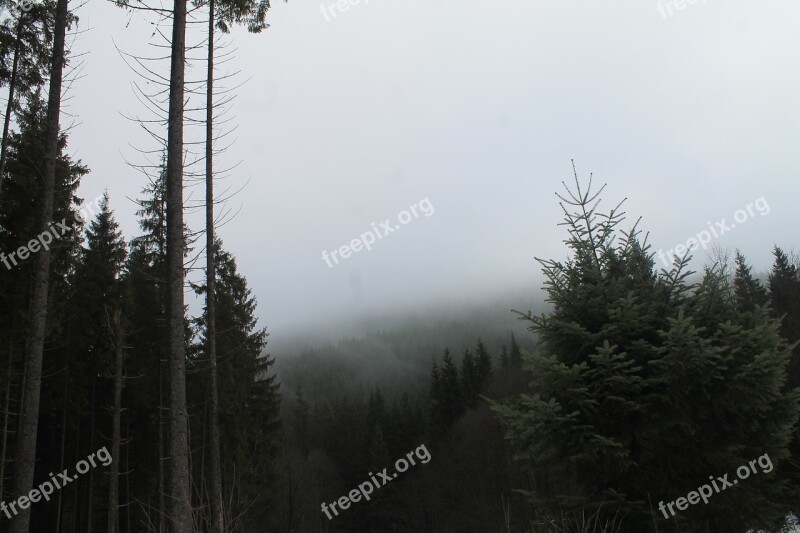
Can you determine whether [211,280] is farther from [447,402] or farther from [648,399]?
[447,402]

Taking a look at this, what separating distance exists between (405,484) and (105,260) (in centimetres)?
3458

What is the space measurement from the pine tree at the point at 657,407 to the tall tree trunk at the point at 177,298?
152 inches

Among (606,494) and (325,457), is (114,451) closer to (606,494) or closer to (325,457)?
(606,494)

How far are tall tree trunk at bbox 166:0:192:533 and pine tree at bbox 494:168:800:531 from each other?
386 centimetres

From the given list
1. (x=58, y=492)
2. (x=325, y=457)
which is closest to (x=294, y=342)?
(x=325, y=457)

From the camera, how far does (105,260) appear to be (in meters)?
20.5

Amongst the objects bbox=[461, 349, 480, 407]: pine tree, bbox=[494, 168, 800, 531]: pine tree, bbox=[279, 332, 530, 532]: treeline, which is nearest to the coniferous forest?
bbox=[494, 168, 800, 531]: pine tree

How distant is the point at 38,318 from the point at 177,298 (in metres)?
5.25

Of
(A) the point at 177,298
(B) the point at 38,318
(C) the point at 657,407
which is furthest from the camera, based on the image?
(B) the point at 38,318

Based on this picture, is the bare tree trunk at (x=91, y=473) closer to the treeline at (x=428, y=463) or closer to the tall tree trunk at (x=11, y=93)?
the treeline at (x=428, y=463)

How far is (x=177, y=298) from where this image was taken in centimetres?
654

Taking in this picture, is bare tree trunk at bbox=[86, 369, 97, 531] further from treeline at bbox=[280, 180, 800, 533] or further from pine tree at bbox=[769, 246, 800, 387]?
pine tree at bbox=[769, 246, 800, 387]

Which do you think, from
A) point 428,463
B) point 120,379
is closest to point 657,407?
point 120,379

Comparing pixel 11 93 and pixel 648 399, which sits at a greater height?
pixel 11 93
